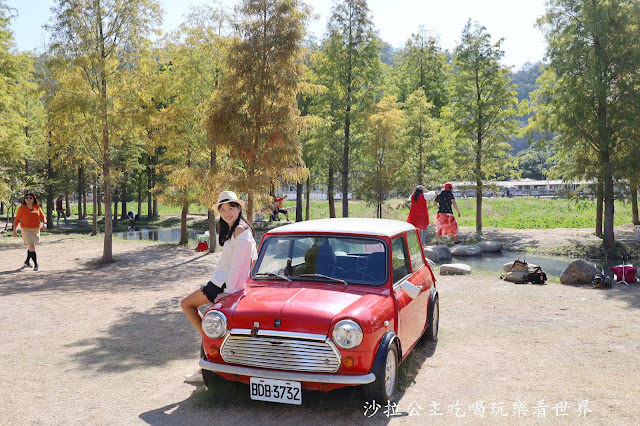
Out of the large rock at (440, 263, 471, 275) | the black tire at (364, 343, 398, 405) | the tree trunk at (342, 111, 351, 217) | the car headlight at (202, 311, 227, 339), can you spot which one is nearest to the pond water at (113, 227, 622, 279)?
the large rock at (440, 263, 471, 275)

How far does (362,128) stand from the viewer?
1062 inches

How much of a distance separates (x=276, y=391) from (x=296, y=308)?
28.4 inches

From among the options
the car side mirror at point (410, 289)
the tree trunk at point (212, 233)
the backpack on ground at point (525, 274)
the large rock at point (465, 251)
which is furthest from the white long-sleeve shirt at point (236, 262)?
the large rock at point (465, 251)

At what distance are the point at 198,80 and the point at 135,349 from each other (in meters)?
11.3

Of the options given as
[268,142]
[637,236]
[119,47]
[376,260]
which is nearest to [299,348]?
[376,260]

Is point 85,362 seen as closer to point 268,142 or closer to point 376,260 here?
point 376,260

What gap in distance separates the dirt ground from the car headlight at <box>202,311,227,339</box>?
0.64 meters

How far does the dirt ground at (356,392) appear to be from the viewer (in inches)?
186

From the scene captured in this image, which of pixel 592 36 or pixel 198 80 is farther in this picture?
pixel 592 36

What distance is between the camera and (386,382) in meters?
4.75

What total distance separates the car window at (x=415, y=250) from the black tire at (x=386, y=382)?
152cm

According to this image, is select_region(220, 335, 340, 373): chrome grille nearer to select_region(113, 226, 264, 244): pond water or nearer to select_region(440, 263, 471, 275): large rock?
select_region(440, 263, 471, 275): large rock

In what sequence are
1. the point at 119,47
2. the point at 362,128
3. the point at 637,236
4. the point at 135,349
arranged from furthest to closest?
the point at 362,128 → the point at 637,236 → the point at 119,47 → the point at 135,349

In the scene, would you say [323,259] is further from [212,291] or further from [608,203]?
[608,203]
